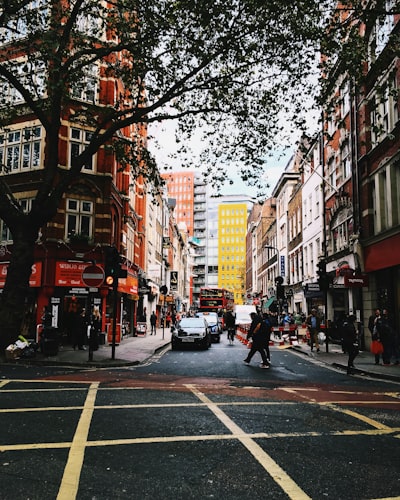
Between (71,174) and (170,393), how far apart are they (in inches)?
370

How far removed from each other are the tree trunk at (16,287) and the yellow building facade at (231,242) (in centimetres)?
13815

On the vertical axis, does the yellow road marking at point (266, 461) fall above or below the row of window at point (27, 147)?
below

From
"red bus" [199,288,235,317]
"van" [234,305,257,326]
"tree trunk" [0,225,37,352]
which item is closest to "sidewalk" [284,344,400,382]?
"tree trunk" [0,225,37,352]

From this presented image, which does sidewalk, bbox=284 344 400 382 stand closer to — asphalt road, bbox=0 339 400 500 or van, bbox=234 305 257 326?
asphalt road, bbox=0 339 400 500

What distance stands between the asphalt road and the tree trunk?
4.95 meters

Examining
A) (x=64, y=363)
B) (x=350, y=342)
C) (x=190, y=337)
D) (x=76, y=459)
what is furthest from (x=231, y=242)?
(x=76, y=459)

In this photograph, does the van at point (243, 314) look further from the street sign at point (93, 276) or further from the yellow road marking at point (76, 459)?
the yellow road marking at point (76, 459)

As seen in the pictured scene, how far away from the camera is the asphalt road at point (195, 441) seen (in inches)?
163

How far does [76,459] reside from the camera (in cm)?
487

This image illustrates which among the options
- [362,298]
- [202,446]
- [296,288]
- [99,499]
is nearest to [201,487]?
[99,499]

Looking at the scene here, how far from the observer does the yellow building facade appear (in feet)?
506

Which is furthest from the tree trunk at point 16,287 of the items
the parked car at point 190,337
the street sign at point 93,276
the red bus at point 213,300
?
the red bus at point 213,300

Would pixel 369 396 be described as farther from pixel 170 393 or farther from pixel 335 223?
pixel 335 223

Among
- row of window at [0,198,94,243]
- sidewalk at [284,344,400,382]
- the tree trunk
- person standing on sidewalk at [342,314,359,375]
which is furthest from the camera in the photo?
row of window at [0,198,94,243]
